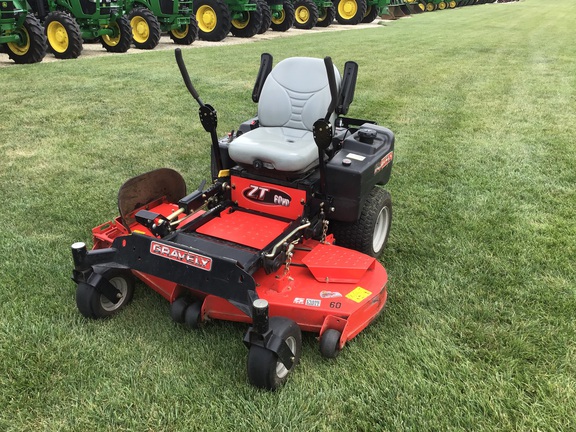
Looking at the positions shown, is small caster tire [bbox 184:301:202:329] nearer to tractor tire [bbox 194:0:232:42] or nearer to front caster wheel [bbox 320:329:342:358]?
front caster wheel [bbox 320:329:342:358]

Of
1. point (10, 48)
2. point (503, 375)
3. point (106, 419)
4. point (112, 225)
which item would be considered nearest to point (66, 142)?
point (112, 225)

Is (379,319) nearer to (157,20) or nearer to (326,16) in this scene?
(157,20)

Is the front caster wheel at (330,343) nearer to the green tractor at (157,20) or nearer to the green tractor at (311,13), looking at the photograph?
the green tractor at (157,20)

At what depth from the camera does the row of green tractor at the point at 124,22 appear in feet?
29.9

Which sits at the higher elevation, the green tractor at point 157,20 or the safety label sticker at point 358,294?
the safety label sticker at point 358,294

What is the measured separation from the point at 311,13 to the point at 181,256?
17.4 m

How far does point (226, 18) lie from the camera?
13.8 m

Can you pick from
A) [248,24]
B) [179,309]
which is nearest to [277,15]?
[248,24]

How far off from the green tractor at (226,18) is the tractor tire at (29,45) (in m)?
5.51

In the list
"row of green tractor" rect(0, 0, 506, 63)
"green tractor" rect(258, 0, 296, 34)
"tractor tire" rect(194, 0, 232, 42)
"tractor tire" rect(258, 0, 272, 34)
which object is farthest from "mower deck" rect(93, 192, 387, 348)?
"green tractor" rect(258, 0, 296, 34)

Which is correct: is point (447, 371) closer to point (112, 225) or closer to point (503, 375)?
point (503, 375)

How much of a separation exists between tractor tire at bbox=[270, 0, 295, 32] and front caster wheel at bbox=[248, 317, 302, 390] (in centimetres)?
1594

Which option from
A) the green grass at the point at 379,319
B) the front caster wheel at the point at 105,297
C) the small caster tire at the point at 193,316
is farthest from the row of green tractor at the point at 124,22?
the small caster tire at the point at 193,316

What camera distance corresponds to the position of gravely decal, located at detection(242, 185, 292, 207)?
9.71 feet
